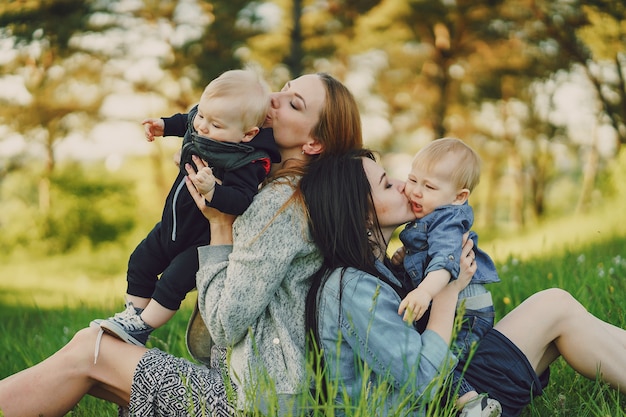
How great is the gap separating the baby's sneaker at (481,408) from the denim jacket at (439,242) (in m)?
0.44

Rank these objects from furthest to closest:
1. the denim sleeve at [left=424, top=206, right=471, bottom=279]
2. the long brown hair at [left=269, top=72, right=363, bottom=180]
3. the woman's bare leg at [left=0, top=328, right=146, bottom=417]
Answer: the long brown hair at [left=269, top=72, right=363, bottom=180], the woman's bare leg at [left=0, top=328, right=146, bottom=417], the denim sleeve at [left=424, top=206, right=471, bottom=279]

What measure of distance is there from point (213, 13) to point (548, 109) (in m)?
11.5

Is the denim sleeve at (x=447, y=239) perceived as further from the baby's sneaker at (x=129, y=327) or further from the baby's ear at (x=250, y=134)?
the baby's sneaker at (x=129, y=327)

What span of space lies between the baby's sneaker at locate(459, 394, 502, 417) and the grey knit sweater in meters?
0.57

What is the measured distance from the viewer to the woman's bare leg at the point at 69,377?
2.69 m

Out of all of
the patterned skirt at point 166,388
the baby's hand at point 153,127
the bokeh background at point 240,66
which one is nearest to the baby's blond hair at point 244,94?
the baby's hand at point 153,127

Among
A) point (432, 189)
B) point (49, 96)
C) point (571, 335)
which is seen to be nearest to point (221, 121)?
point (432, 189)

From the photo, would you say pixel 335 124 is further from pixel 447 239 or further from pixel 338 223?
pixel 447 239

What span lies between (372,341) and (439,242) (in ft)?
1.51

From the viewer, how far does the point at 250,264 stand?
8.20 feet

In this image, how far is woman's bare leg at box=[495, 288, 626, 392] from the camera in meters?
2.80

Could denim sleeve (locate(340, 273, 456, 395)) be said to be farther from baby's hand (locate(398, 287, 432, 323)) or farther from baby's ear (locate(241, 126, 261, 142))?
baby's ear (locate(241, 126, 261, 142))

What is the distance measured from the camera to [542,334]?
2.82m

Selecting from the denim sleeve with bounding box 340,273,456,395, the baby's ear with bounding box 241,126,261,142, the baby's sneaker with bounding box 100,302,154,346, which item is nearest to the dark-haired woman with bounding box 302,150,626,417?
the denim sleeve with bounding box 340,273,456,395
